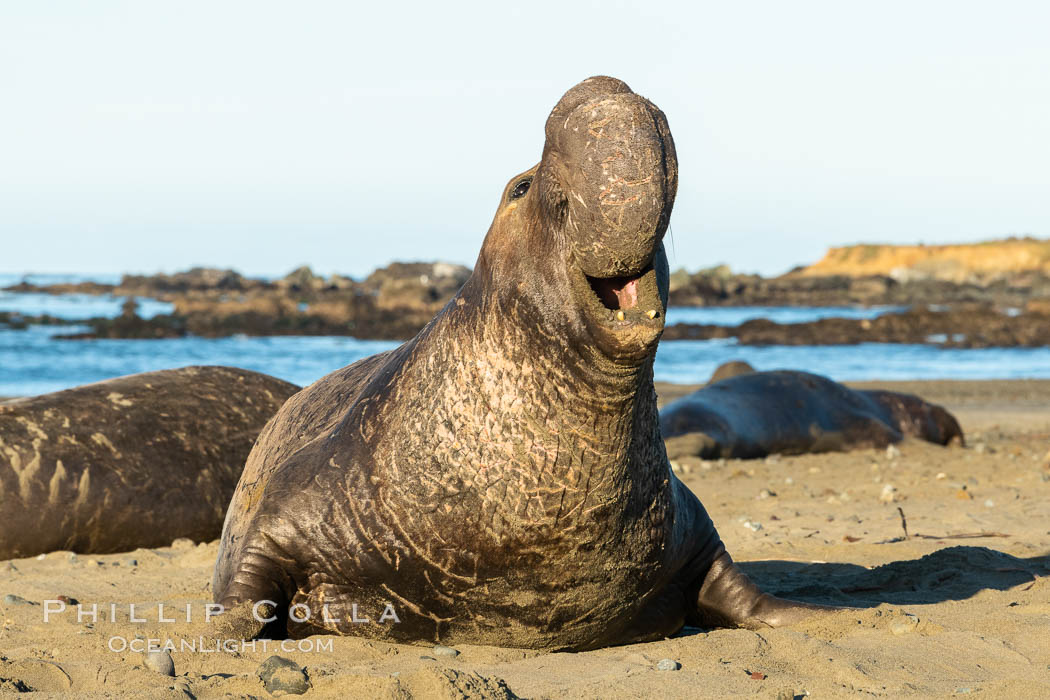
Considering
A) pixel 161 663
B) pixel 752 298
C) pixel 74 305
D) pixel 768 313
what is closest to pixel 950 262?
pixel 752 298

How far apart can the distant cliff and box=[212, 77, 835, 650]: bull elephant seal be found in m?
67.5

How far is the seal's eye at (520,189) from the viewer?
3.42m

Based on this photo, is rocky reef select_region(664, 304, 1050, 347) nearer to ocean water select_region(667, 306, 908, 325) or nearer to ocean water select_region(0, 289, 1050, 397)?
ocean water select_region(0, 289, 1050, 397)

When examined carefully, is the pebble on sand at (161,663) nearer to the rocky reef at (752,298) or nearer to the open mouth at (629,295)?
the open mouth at (629,295)

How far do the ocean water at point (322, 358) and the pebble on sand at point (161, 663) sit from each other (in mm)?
15941

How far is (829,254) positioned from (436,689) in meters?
84.7

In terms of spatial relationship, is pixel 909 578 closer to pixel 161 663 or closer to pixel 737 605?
pixel 737 605

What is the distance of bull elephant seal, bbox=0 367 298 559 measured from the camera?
6254 millimetres

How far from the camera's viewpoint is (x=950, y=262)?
72.8m

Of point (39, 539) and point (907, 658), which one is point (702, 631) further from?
point (39, 539)

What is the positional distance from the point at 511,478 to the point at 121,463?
3.78 m

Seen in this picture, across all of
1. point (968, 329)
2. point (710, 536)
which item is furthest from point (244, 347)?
point (710, 536)

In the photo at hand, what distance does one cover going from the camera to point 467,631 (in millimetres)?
3713

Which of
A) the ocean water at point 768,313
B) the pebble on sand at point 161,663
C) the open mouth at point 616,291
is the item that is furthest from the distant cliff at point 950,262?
the pebble on sand at point 161,663
